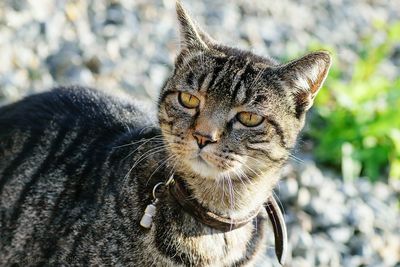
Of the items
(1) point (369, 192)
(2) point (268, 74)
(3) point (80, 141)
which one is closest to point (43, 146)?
(3) point (80, 141)

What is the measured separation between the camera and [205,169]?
316 centimetres

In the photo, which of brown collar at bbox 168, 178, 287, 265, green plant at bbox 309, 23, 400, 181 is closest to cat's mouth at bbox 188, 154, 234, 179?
brown collar at bbox 168, 178, 287, 265

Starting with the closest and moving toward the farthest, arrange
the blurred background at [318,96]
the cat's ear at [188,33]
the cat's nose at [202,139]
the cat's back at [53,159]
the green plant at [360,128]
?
the cat's nose at [202,139] → the cat's ear at [188,33] → the cat's back at [53,159] → the blurred background at [318,96] → the green plant at [360,128]

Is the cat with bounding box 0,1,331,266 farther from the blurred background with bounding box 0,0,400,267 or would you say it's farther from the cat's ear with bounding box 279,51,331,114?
the blurred background with bounding box 0,0,400,267

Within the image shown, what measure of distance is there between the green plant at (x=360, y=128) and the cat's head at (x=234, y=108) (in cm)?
A: 247

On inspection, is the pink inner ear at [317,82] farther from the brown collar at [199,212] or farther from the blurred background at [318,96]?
the blurred background at [318,96]

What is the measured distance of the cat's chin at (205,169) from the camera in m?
3.13

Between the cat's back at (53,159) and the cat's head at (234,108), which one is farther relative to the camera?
the cat's back at (53,159)

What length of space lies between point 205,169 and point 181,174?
0.18 meters

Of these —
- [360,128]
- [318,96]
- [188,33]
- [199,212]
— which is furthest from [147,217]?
[318,96]

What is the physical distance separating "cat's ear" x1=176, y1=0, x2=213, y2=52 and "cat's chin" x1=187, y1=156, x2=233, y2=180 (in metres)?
0.53

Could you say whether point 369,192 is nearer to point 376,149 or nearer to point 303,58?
point 376,149

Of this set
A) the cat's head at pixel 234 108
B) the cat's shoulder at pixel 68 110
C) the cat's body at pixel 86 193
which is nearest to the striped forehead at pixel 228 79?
the cat's head at pixel 234 108

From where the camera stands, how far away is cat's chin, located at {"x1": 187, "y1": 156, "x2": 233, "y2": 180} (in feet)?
10.3
